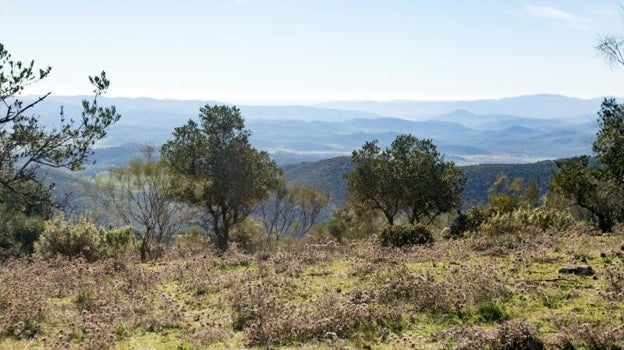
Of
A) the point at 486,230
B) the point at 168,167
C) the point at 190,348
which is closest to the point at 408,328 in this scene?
the point at 190,348

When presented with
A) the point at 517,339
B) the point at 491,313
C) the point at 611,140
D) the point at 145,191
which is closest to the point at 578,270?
the point at 491,313

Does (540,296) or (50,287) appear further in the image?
(50,287)

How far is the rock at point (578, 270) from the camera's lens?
491 inches

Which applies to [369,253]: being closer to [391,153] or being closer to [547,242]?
[547,242]

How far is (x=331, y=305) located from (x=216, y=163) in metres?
25.8

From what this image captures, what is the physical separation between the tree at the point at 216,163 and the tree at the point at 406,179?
7.80m

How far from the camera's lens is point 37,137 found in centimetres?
1170

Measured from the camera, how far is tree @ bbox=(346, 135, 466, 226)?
120ft

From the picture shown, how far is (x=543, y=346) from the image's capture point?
784 centimetres

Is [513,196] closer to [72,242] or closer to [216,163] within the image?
[216,163]

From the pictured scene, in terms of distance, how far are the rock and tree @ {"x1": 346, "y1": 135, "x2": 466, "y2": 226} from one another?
917 inches

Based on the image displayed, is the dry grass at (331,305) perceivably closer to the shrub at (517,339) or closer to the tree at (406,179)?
the shrub at (517,339)

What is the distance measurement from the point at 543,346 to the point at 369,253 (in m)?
9.20

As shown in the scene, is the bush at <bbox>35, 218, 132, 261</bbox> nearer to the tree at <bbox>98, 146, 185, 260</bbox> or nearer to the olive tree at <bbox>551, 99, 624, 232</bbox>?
the tree at <bbox>98, 146, 185, 260</bbox>
